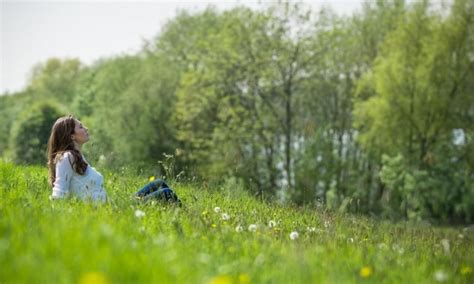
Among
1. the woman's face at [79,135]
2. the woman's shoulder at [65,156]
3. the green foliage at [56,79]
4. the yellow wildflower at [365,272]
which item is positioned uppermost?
the green foliage at [56,79]

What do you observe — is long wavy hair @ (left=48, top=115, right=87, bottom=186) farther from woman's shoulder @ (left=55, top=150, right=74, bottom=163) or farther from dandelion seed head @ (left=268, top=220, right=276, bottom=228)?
dandelion seed head @ (left=268, top=220, right=276, bottom=228)

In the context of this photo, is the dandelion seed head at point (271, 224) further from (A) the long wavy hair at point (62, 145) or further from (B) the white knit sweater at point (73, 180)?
(A) the long wavy hair at point (62, 145)

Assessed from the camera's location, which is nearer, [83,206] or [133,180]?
[83,206]

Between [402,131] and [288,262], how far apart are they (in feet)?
104

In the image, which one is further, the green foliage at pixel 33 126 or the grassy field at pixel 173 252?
the green foliage at pixel 33 126

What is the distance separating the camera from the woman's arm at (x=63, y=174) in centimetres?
767

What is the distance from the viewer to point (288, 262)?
443cm

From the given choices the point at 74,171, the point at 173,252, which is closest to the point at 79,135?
the point at 74,171

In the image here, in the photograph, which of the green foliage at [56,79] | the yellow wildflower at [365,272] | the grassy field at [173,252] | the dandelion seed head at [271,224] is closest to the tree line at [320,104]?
the green foliage at [56,79]

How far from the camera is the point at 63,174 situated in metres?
7.92

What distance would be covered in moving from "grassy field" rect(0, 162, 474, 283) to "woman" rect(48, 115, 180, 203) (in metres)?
0.54

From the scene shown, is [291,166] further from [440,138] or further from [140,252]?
[140,252]

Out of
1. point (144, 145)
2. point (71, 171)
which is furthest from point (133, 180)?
point (144, 145)

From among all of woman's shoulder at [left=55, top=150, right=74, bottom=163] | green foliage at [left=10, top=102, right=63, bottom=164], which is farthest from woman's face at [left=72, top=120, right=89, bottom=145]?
green foliage at [left=10, top=102, right=63, bottom=164]
